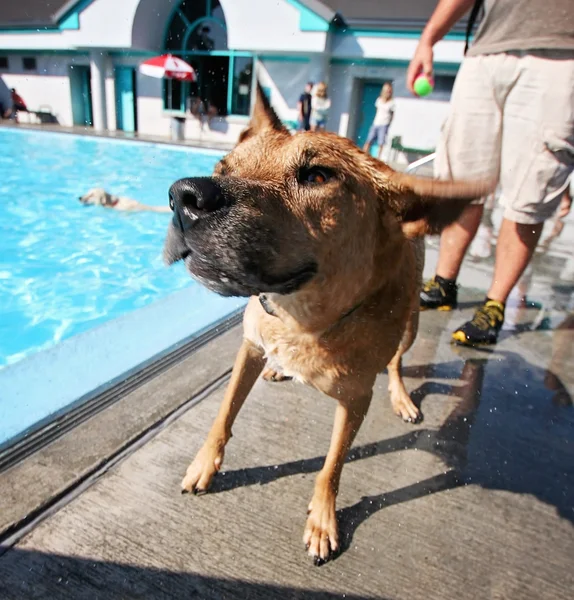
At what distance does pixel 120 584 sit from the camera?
4.98ft

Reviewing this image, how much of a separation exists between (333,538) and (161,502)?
2.39 feet

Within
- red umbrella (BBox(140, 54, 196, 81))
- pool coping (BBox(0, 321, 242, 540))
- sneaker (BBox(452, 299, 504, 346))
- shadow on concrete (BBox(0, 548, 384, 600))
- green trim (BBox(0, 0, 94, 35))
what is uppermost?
green trim (BBox(0, 0, 94, 35))

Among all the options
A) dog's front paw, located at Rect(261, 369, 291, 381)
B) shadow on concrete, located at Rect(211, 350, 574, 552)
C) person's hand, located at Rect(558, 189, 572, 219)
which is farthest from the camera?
person's hand, located at Rect(558, 189, 572, 219)

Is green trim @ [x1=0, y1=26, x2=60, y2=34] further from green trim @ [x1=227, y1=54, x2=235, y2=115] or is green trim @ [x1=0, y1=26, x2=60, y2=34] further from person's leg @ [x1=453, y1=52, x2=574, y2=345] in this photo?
person's leg @ [x1=453, y1=52, x2=574, y2=345]

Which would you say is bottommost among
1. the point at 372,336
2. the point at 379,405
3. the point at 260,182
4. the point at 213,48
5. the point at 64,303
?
the point at 64,303

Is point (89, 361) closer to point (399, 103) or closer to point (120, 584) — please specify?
point (120, 584)

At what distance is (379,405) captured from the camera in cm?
269

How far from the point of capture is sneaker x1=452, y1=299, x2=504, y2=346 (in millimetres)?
3348

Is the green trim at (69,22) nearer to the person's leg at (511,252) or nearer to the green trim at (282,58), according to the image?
the green trim at (282,58)

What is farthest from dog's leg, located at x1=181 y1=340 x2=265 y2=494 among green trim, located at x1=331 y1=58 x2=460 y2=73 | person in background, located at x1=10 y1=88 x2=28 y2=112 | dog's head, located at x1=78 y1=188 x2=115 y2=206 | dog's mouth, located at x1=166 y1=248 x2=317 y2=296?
person in background, located at x1=10 y1=88 x2=28 y2=112

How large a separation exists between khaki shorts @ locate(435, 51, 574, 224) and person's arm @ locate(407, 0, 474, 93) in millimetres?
333

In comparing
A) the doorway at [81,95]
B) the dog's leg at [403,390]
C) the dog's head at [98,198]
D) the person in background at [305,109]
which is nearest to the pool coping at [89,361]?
the dog's leg at [403,390]

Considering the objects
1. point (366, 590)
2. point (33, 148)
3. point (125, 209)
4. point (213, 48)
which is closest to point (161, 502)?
point (366, 590)

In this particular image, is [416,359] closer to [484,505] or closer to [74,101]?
[484,505]
